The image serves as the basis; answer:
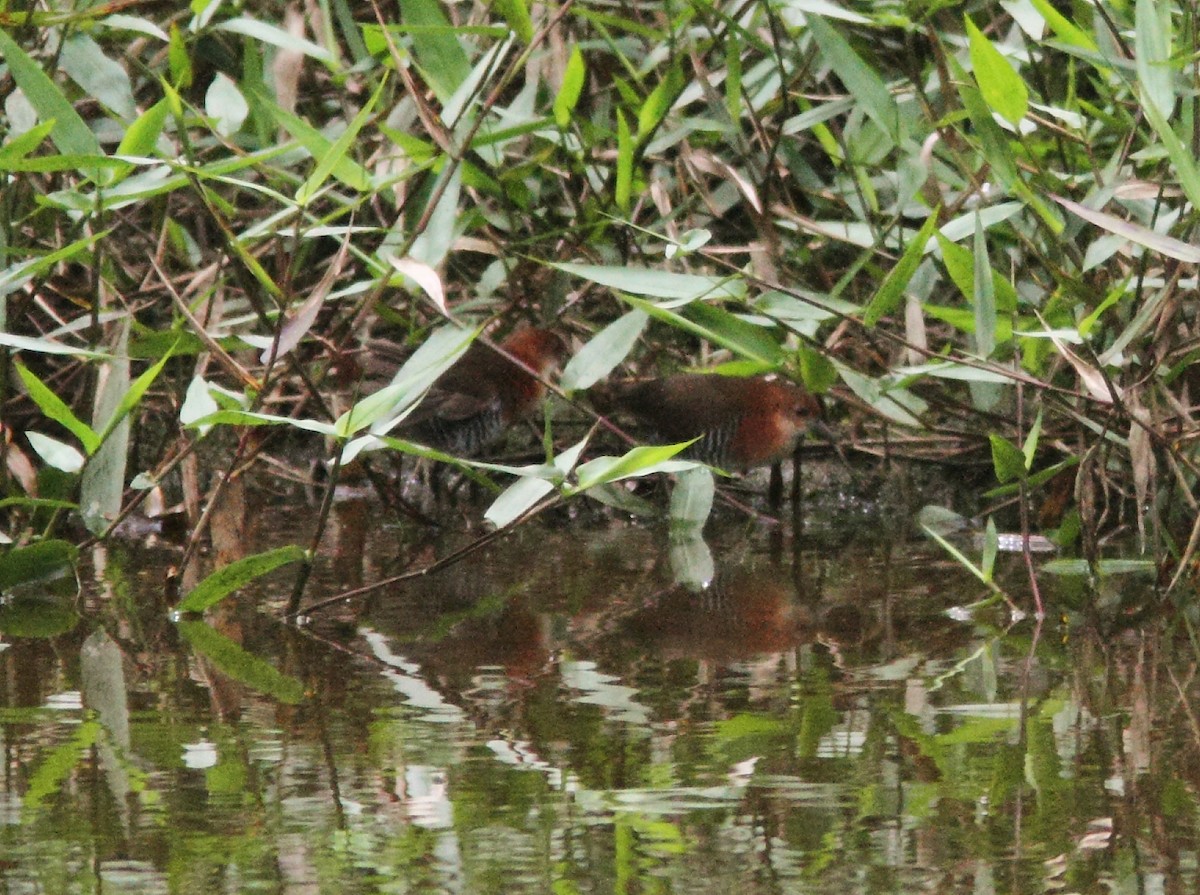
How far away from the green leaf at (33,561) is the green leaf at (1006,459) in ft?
4.79

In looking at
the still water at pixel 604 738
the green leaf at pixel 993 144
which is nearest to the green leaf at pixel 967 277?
the green leaf at pixel 993 144

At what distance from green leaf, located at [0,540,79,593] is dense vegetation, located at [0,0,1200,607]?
69 millimetres

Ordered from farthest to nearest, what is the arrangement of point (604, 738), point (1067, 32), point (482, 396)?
point (482, 396) → point (1067, 32) → point (604, 738)

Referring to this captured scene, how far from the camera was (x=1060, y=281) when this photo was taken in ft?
9.53

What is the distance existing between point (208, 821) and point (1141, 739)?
0.99m

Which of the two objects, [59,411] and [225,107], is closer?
[59,411]

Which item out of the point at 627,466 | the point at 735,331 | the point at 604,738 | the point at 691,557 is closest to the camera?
the point at 604,738

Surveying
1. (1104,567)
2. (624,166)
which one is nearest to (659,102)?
(624,166)

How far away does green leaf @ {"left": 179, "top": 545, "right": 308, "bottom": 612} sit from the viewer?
258 centimetres

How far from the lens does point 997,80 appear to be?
2588 millimetres

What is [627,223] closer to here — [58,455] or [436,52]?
[436,52]

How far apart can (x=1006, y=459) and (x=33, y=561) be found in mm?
1548

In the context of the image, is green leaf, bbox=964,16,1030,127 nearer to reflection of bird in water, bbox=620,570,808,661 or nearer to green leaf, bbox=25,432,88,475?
reflection of bird in water, bbox=620,570,808,661

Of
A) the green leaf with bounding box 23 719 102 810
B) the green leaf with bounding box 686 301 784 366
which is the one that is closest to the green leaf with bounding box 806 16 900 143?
the green leaf with bounding box 686 301 784 366
